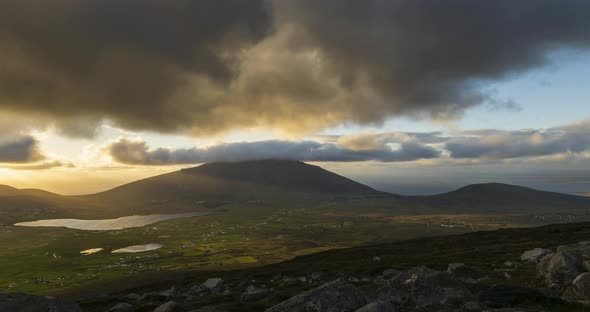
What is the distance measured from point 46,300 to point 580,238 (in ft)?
322

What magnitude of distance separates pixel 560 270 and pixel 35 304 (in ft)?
166

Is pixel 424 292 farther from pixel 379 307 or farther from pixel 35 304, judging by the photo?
pixel 35 304

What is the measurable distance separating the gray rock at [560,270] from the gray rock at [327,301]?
21.3 m

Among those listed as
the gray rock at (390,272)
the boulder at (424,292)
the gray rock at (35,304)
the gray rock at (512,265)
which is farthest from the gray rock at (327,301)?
the gray rock at (512,265)

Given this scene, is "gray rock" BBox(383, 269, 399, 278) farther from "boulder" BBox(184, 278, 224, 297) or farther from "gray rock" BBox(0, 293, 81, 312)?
"gray rock" BBox(0, 293, 81, 312)

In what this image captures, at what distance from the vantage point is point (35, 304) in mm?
32188

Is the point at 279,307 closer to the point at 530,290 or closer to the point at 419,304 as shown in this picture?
the point at 419,304

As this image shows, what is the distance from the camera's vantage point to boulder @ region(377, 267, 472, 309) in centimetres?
2764

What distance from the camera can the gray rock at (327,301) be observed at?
2564cm

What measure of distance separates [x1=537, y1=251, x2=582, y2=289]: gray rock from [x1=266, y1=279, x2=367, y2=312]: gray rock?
840 inches

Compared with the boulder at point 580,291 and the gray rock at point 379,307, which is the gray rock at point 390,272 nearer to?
the boulder at point 580,291

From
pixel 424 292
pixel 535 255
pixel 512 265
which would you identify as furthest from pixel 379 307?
pixel 535 255

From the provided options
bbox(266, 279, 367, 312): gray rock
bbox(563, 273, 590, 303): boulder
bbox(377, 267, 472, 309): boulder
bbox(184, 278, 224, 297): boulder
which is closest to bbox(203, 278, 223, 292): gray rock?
bbox(184, 278, 224, 297): boulder

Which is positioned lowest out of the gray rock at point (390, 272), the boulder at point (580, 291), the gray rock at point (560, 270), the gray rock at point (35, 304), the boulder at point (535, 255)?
the gray rock at point (390, 272)
